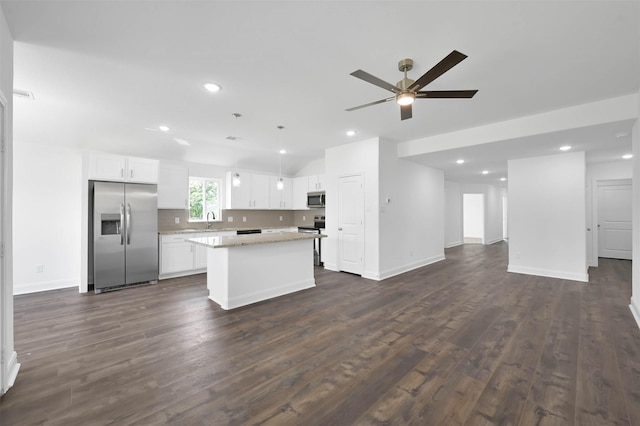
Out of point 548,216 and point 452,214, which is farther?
point 452,214

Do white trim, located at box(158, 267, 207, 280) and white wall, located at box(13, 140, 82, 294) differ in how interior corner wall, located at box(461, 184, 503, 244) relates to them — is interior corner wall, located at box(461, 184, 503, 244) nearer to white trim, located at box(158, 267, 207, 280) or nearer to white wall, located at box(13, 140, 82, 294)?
white trim, located at box(158, 267, 207, 280)

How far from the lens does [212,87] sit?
3037 millimetres

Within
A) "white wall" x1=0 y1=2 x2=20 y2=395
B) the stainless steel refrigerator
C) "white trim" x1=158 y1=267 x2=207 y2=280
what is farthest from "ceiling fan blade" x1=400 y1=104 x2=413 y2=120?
"white trim" x1=158 y1=267 x2=207 y2=280

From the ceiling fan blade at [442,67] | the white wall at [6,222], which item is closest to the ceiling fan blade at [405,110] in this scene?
the ceiling fan blade at [442,67]

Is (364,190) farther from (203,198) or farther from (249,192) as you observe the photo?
(203,198)

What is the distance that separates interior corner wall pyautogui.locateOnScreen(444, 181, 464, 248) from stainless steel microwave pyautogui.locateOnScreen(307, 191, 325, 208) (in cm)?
521

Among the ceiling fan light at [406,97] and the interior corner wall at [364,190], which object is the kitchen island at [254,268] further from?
the ceiling fan light at [406,97]

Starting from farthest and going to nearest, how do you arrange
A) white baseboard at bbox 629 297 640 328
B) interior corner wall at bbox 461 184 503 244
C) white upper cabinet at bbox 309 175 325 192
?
1. interior corner wall at bbox 461 184 503 244
2. white upper cabinet at bbox 309 175 325 192
3. white baseboard at bbox 629 297 640 328

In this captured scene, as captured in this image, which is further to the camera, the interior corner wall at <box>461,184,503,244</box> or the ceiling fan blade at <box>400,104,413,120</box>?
the interior corner wall at <box>461,184,503,244</box>

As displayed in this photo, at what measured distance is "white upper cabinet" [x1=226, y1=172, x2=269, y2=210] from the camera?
21.3ft

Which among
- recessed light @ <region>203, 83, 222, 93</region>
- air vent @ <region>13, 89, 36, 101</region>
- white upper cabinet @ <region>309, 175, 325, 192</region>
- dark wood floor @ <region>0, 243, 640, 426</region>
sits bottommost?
dark wood floor @ <region>0, 243, 640, 426</region>

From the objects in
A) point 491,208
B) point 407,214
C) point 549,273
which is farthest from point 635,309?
point 491,208

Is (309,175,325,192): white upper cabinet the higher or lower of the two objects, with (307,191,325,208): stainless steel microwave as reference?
higher

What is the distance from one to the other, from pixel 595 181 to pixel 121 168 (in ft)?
35.1
